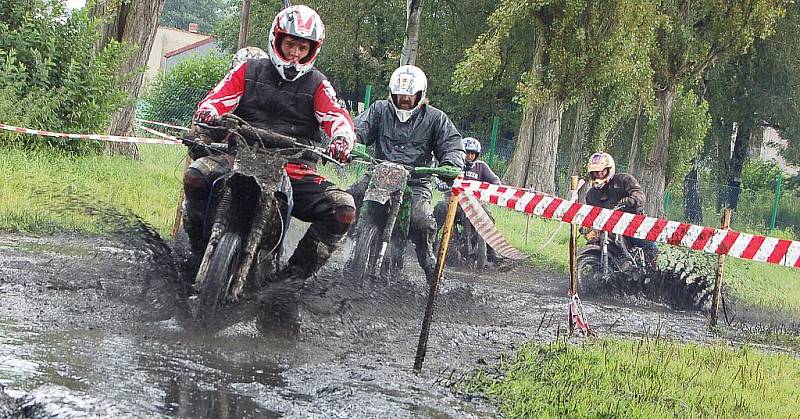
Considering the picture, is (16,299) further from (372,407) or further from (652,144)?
(652,144)

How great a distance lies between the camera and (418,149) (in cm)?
1159


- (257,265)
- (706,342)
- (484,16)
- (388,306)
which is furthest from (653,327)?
(484,16)

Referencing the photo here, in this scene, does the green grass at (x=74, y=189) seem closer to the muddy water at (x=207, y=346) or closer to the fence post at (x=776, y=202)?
the muddy water at (x=207, y=346)

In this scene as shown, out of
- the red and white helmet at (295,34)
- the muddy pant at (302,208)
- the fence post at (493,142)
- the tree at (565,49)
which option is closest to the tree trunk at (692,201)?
the fence post at (493,142)

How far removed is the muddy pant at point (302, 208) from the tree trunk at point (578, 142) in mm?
23856

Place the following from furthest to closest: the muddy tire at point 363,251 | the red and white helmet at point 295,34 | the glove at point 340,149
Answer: the muddy tire at point 363,251 < the red and white helmet at point 295,34 < the glove at point 340,149

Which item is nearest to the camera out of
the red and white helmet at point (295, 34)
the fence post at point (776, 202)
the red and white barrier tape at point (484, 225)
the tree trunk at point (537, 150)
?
the red and white helmet at point (295, 34)

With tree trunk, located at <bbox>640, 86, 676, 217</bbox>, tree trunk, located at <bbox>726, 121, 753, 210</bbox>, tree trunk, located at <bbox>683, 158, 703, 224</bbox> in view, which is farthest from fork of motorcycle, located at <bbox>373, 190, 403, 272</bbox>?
tree trunk, located at <bbox>726, 121, 753, 210</bbox>

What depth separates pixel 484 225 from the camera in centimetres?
1456

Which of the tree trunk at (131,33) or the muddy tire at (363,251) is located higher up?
the tree trunk at (131,33)

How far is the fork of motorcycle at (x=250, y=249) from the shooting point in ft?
23.9

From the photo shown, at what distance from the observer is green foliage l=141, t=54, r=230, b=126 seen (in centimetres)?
3098

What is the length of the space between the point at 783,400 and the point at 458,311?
3453 millimetres

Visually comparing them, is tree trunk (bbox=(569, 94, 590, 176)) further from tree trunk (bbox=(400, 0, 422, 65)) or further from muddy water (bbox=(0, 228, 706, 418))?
muddy water (bbox=(0, 228, 706, 418))
